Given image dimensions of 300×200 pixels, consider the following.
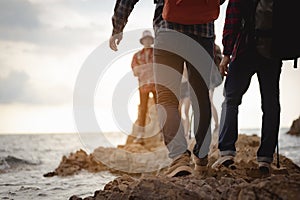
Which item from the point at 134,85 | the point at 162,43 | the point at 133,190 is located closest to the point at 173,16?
the point at 162,43

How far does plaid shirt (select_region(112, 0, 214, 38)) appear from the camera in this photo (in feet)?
10.2

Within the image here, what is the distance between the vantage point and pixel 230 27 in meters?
3.34

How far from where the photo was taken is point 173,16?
3055 mm

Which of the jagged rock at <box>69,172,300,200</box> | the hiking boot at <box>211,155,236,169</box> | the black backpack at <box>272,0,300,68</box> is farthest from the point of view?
the hiking boot at <box>211,155,236,169</box>

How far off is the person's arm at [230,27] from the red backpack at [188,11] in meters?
0.25

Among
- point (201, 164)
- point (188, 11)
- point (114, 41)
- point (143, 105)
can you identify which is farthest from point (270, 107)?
point (143, 105)

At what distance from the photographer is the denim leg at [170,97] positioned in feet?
10.1

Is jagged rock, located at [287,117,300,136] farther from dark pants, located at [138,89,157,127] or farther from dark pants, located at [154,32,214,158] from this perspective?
dark pants, located at [154,32,214,158]

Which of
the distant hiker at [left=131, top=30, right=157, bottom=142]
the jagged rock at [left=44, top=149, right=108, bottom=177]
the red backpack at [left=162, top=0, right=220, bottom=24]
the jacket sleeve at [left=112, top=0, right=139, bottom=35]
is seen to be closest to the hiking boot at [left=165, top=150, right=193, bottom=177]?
the red backpack at [left=162, top=0, right=220, bottom=24]

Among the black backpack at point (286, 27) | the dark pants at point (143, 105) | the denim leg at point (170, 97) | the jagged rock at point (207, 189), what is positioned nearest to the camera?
the jagged rock at point (207, 189)

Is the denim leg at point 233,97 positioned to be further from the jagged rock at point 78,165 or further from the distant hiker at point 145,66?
the distant hiker at point 145,66

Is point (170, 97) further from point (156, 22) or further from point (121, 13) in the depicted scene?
point (121, 13)

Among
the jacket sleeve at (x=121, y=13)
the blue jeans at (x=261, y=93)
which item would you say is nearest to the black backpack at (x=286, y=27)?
the blue jeans at (x=261, y=93)

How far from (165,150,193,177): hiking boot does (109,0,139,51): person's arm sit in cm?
103
